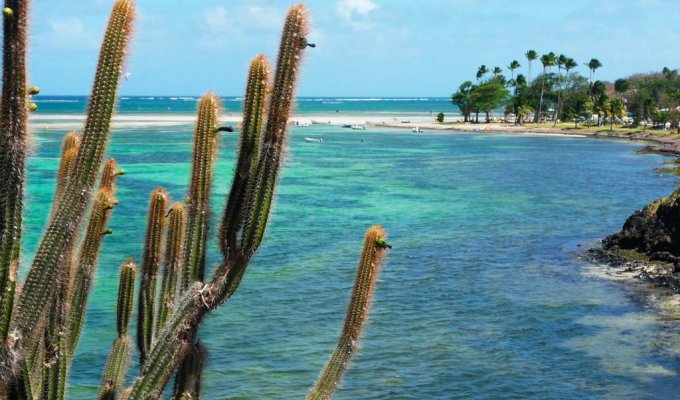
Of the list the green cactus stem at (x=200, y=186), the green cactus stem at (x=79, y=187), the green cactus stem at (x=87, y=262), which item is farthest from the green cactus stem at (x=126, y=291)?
the green cactus stem at (x=79, y=187)

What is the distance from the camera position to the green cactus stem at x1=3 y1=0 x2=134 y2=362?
257 inches

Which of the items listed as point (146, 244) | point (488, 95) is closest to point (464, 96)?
point (488, 95)

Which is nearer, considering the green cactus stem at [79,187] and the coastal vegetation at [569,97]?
the green cactus stem at [79,187]

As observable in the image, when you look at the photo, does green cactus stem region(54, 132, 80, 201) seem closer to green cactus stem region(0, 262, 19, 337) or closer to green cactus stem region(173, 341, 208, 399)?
green cactus stem region(0, 262, 19, 337)

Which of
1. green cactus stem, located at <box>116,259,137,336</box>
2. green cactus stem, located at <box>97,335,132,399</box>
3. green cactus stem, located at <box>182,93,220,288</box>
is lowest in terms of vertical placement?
green cactus stem, located at <box>97,335,132,399</box>

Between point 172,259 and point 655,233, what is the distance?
25.2 m

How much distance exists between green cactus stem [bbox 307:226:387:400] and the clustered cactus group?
1 centimetres

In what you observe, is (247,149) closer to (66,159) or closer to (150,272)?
(66,159)

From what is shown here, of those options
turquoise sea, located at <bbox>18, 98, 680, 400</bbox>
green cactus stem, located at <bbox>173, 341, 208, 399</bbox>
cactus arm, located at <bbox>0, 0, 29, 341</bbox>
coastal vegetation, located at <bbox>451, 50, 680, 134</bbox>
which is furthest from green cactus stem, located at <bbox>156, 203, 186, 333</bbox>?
coastal vegetation, located at <bbox>451, 50, 680, 134</bbox>

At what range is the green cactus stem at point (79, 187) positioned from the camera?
652 cm

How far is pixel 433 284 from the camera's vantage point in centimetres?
2670

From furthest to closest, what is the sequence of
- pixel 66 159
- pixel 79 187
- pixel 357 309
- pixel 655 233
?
pixel 655 233
pixel 357 309
pixel 66 159
pixel 79 187

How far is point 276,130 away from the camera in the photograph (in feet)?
25.0

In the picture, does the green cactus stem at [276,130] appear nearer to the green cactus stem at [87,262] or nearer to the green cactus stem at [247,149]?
the green cactus stem at [247,149]
